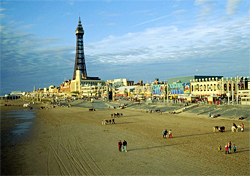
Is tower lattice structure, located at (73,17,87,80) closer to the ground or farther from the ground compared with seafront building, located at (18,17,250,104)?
farther from the ground

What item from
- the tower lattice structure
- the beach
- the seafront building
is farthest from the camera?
the tower lattice structure

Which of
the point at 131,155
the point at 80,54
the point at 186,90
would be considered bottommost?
the point at 131,155

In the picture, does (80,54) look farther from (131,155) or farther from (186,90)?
(131,155)

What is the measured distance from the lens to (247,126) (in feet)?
67.6

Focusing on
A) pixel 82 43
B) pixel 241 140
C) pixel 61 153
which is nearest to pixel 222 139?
pixel 241 140

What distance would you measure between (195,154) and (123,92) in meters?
76.6

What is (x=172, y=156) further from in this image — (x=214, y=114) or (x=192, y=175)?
(x=214, y=114)

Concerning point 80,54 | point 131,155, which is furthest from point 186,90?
point 80,54

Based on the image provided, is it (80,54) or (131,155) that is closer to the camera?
(131,155)

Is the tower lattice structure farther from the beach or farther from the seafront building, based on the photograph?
the beach

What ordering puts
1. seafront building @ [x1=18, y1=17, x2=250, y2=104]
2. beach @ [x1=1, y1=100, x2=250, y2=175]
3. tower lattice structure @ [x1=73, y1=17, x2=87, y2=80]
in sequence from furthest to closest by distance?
tower lattice structure @ [x1=73, y1=17, x2=87, y2=80]
seafront building @ [x1=18, y1=17, x2=250, y2=104]
beach @ [x1=1, y1=100, x2=250, y2=175]

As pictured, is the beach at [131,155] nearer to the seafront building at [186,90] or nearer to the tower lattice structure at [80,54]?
the seafront building at [186,90]

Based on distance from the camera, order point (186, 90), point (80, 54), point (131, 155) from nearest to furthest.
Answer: point (131, 155)
point (186, 90)
point (80, 54)

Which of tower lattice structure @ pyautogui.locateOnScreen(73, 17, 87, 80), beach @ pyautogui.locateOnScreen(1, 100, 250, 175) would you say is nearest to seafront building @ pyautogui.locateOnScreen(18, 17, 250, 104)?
tower lattice structure @ pyautogui.locateOnScreen(73, 17, 87, 80)
